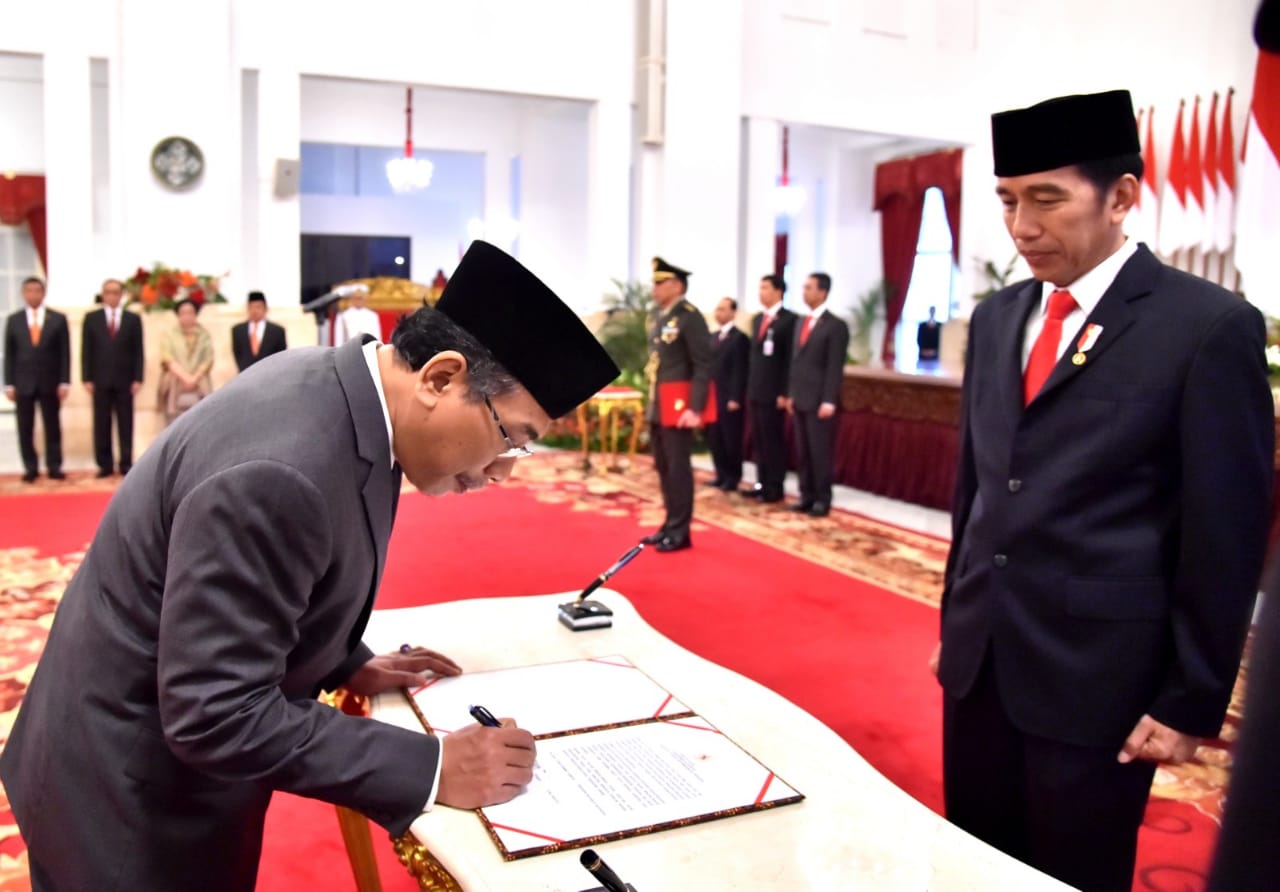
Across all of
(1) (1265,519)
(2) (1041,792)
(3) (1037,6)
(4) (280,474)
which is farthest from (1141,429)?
(3) (1037,6)

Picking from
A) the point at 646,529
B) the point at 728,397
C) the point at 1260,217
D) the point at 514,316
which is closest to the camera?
the point at 514,316

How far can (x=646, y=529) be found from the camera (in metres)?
6.42

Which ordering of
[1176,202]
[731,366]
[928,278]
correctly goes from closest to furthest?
1. [731,366]
2. [1176,202]
3. [928,278]

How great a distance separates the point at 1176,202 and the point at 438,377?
1133 cm

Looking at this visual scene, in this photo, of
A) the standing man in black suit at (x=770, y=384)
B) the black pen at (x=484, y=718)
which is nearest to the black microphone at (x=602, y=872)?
the black pen at (x=484, y=718)

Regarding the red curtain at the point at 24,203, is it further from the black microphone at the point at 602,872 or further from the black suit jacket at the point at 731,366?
the black microphone at the point at 602,872

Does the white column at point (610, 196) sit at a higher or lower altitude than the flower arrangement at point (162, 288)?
higher

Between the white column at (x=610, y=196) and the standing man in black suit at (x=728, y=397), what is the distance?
9.12 feet

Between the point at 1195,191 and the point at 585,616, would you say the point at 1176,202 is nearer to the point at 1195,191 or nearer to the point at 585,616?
the point at 1195,191

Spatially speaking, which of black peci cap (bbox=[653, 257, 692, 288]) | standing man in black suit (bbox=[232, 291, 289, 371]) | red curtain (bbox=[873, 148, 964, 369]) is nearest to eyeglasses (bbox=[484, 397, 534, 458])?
black peci cap (bbox=[653, 257, 692, 288])

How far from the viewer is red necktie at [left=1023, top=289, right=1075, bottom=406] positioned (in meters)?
1.63

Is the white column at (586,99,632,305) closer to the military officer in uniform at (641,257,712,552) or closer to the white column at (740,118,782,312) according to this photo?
the white column at (740,118,782,312)

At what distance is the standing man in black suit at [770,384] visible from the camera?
24.8 feet

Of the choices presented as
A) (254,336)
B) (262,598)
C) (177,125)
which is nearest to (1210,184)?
(254,336)
